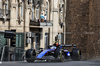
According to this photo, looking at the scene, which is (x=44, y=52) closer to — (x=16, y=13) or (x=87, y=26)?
(x=16, y=13)

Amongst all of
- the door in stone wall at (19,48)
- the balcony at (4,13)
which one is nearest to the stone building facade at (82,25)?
the balcony at (4,13)

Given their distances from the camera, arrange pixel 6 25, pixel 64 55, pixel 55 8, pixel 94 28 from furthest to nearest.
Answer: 1. pixel 94 28
2. pixel 55 8
3. pixel 6 25
4. pixel 64 55

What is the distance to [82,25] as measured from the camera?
46.9 metres

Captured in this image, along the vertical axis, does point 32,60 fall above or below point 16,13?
below

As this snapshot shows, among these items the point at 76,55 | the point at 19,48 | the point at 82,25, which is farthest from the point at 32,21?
the point at 82,25

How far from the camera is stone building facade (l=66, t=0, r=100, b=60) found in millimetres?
45781

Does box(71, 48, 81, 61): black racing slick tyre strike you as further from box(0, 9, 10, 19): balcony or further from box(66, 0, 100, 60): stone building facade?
box(66, 0, 100, 60): stone building facade

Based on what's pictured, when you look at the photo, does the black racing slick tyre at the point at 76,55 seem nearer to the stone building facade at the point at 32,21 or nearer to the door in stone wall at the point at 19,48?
the door in stone wall at the point at 19,48

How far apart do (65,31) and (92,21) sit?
11.7 ft

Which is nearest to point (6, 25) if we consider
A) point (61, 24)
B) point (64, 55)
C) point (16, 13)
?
point (16, 13)

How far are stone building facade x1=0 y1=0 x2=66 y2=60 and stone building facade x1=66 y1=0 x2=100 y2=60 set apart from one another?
1.78m

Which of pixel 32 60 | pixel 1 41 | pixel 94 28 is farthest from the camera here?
pixel 94 28

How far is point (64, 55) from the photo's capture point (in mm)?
25500

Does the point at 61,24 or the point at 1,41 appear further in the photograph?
the point at 61,24
